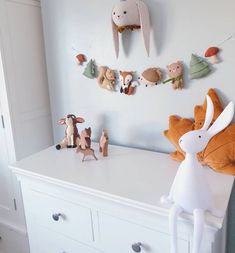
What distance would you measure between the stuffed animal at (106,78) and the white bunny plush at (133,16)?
0.85 ft

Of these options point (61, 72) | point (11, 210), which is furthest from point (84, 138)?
point (11, 210)

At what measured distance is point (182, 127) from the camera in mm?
1215

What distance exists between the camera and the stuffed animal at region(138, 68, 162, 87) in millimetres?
1281

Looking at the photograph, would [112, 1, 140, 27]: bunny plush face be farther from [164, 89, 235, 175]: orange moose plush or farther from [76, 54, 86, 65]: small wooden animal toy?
[164, 89, 235, 175]: orange moose plush

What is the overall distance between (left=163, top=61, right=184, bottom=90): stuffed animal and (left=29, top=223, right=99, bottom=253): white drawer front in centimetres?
86

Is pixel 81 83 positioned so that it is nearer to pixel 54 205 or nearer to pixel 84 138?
pixel 84 138

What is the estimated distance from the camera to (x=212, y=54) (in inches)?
44.2

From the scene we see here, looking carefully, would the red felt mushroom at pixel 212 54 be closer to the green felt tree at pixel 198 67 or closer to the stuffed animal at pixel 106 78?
the green felt tree at pixel 198 67

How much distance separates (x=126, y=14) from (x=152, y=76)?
1.05 ft

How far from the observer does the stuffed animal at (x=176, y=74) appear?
1.22 m

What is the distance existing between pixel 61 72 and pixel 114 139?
0.57 meters

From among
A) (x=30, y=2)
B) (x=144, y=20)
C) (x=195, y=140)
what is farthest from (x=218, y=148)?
(x=30, y=2)

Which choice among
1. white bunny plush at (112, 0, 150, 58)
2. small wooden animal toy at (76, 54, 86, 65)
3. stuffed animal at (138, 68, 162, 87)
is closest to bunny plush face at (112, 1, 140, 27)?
white bunny plush at (112, 0, 150, 58)

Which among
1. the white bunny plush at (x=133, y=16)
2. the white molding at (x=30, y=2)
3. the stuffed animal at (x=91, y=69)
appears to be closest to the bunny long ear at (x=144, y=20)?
the white bunny plush at (x=133, y=16)
